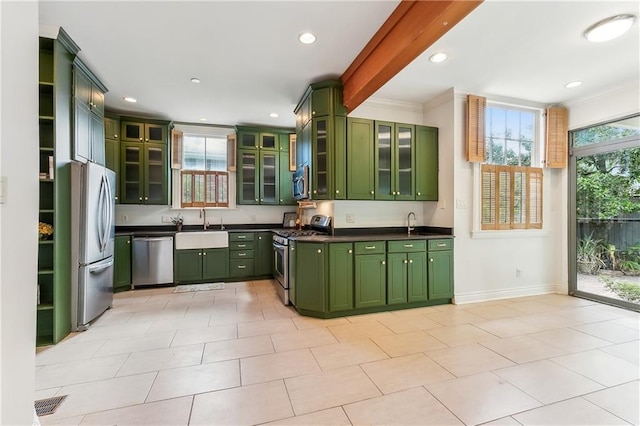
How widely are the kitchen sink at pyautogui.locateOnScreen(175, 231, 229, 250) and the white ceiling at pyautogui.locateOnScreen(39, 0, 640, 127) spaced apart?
83.2 inches

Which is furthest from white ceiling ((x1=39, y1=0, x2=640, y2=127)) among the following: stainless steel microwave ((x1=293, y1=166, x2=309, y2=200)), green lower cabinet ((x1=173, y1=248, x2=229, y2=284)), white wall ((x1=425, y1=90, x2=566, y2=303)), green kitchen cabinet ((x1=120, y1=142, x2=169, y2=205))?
green lower cabinet ((x1=173, y1=248, x2=229, y2=284))

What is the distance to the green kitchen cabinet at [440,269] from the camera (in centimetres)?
371

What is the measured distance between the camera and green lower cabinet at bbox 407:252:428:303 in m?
3.60

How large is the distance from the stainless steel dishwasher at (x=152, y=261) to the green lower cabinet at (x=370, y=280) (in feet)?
10.4

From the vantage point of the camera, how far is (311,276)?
11.0 ft

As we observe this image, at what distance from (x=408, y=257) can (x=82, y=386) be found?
327cm

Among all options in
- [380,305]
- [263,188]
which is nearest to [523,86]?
[380,305]

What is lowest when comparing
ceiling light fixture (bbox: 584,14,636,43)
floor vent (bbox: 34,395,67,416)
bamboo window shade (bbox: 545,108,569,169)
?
floor vent (bbox: 34,395,67,416)

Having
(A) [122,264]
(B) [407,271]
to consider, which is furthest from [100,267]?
(B) [407,271]

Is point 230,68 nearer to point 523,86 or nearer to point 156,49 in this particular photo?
point 156,49

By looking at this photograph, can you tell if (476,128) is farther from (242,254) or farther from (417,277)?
(242,254)

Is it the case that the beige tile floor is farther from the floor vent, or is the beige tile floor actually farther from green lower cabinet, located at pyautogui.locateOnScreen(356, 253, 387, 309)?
green lower cabinet, located at pyautogui.locateOnScreen(356, 253, 387, 309)

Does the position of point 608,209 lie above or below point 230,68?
below

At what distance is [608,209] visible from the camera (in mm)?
3932
